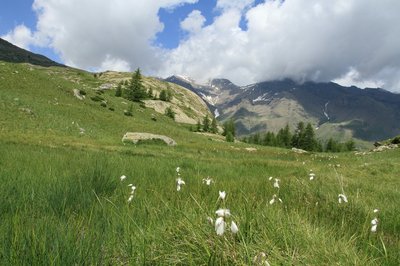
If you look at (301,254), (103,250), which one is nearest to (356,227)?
(301,254)

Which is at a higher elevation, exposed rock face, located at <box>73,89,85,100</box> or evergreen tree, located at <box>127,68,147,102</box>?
evergreen tree, located at <box>127,68,147,102</box>

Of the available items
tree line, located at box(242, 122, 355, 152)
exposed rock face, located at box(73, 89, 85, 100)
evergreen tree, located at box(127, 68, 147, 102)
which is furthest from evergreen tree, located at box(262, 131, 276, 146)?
exposed rock face, located at box(73, 89, 85, 100)

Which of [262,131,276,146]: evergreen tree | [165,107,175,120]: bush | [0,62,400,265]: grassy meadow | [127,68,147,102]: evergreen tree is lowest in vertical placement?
[0,62,400,265]: grassy meadow

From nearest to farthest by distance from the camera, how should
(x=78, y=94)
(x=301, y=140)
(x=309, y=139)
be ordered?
(x=78, y=94) < (x=309, y=139) < (x=301, y=140)

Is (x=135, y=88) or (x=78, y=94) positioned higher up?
(x=135, y=88)

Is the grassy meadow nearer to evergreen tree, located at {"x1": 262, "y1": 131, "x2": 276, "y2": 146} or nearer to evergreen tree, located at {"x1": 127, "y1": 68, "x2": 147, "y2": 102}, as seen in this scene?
evergreen tree, located at {"x1": 127, "y1": 68, "x2": 147, "y2": 102}

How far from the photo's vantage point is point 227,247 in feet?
9.29

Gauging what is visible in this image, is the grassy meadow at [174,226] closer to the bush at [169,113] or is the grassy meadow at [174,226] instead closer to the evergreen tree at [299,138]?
the bush at [169,113]

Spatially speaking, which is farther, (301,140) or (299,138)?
(299,138)

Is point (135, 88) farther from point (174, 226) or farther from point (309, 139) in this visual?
point (174, 226)

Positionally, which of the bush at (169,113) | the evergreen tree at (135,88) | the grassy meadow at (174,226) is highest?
the evergreen tree at (135,88)

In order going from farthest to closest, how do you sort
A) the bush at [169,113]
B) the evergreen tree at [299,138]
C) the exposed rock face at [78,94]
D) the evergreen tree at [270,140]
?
the evergreen tree at [270,140] → the evergreen tree at [299,138] → the bush at [169,113] → the exposed rock face at [78,94]

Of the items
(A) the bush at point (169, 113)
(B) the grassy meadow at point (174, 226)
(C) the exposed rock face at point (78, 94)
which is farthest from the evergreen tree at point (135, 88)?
(B) the grassy meadow at point (174, 226)

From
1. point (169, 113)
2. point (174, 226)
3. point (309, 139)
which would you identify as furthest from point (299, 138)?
→ point (174, 226)
